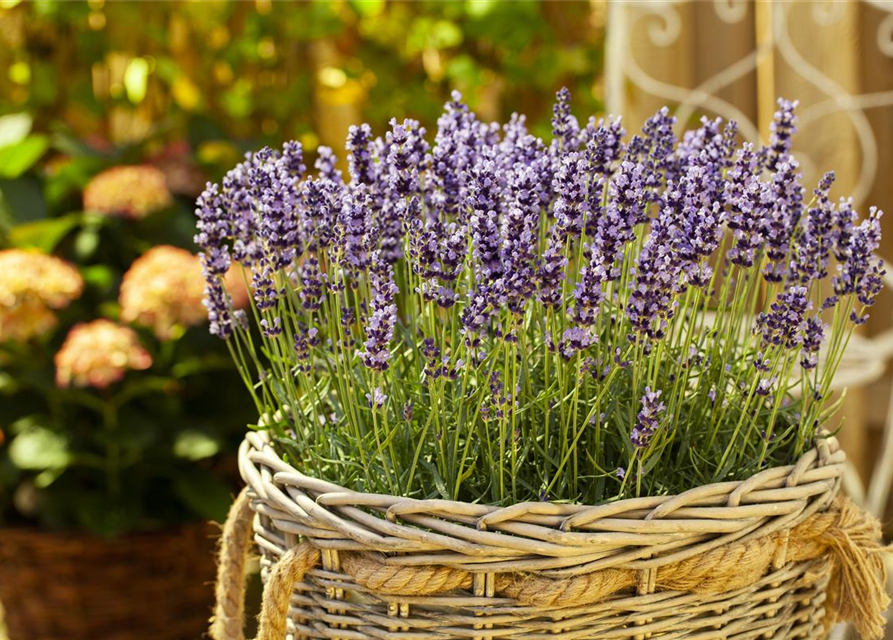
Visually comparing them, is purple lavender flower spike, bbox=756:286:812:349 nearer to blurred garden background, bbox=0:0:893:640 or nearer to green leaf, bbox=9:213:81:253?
blurred garden background, bbox=0:0:893:640

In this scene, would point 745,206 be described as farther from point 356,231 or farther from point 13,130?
point 13,130

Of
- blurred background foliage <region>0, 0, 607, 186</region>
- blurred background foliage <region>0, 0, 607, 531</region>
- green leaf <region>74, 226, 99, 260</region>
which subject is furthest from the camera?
blurred background foliage <region>0, 0, 607, 186</region>

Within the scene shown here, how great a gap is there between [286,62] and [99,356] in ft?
5.10

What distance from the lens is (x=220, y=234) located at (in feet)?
2.73

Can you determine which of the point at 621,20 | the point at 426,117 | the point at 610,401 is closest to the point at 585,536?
the point at 610,401

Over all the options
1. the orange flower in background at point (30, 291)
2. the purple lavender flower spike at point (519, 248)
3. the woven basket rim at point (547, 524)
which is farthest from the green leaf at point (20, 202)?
the purple lavender flower spike at point (519, 248)

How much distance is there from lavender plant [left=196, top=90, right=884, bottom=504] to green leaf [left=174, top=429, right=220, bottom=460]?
77 centimetres

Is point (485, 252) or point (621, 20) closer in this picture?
point (485, 252)

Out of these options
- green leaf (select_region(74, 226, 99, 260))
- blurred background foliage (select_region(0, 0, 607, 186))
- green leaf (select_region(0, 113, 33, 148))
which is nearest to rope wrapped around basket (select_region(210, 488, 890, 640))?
green leaf (select_region(74, 226, 99, 260))

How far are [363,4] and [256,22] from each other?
33 centimetres

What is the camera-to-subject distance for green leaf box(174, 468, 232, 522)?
5.36 ft

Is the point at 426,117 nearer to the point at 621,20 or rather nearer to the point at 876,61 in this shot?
the point at 621,20

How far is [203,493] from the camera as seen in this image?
1664 millimetres

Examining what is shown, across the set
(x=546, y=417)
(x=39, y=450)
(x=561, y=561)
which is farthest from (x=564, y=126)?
(x=39, y=450)
